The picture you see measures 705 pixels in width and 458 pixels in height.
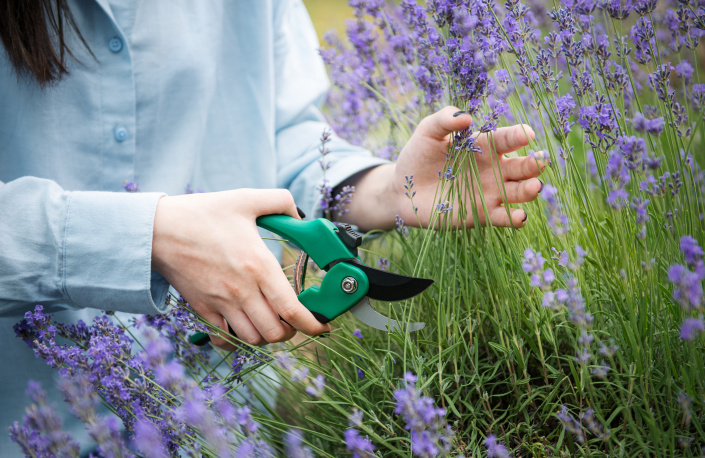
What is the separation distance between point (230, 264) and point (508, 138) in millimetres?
609

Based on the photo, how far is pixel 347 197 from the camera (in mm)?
1438

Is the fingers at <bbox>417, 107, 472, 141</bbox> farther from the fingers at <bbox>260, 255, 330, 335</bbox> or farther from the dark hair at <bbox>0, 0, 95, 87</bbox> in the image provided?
the dark hair at <bbox>0, 0, 95, 87</bbox>

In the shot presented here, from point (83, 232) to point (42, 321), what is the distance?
8.1 inches

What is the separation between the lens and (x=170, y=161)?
1.56 meters

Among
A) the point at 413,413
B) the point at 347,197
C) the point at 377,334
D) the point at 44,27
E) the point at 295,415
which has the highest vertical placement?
the point at 44,27

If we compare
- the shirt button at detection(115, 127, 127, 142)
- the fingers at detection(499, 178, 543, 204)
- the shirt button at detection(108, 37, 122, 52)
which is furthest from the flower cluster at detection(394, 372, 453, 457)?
the shirt button at detection(108, 37, 122, 52)

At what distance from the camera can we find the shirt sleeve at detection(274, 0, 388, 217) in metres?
1.63

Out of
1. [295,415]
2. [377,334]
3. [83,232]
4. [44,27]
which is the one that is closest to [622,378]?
[377,334]

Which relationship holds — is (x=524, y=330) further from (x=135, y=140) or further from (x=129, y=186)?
(x=135, y=140)

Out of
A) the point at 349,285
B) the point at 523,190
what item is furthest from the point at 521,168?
the point at 349,285

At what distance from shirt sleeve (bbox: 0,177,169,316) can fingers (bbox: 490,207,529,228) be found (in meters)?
0.70

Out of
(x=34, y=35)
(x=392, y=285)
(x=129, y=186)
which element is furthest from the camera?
(x=129, y=186)

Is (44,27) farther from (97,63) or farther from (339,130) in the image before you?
(339,130)

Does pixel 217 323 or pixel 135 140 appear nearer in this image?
pixel 217 323
